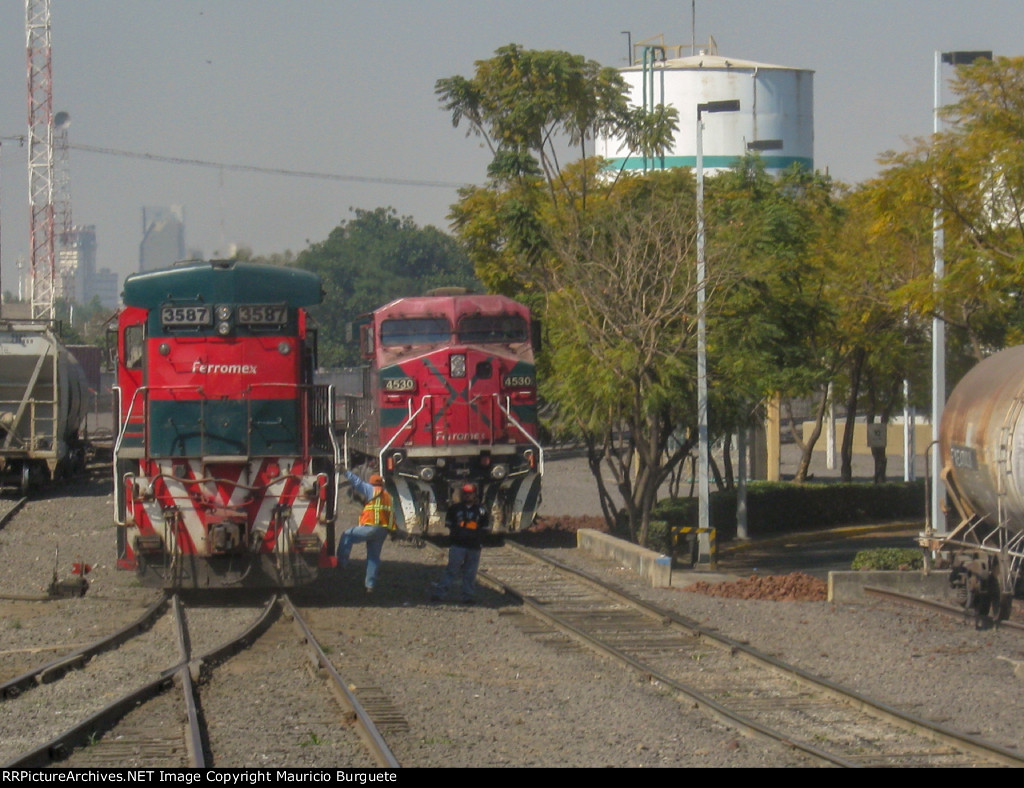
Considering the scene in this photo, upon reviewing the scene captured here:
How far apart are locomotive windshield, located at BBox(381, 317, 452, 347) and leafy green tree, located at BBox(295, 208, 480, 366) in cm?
5721

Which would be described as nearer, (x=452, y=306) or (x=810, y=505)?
(x=452, y=306)

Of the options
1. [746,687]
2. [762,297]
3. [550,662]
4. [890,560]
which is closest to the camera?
[746,687]

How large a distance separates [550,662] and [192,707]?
3.82 meters

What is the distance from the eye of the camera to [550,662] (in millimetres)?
11398

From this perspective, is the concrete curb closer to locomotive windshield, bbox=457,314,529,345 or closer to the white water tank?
locomotive windshield, bbox=457,314,529,345

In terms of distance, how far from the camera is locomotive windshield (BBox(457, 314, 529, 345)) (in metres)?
20.6

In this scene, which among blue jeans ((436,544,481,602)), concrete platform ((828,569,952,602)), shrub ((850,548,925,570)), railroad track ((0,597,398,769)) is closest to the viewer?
railroad track ((0,597,398,769))

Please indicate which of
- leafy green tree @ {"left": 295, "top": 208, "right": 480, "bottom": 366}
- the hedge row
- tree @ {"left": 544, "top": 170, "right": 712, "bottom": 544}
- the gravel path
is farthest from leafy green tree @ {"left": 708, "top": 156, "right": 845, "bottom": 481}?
leafy green tree @ {"left": 295, "top": 208, "right": 480, "bottom": 366}

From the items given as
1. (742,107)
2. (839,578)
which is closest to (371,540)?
(839,578)

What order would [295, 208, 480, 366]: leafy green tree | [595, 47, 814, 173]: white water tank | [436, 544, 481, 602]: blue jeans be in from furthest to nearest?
1. [295, 208, 480, 366]: leafy green tree
2. [595, 47, 814, 173]: white water tank
3. [436, 544, 481, 602]: blue jeans

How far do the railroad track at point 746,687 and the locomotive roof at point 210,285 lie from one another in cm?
490

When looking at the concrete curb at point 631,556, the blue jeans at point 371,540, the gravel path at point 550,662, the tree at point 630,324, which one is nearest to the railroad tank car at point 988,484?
the gravel path at point 550,662

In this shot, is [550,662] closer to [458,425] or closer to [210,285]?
[210,285]
